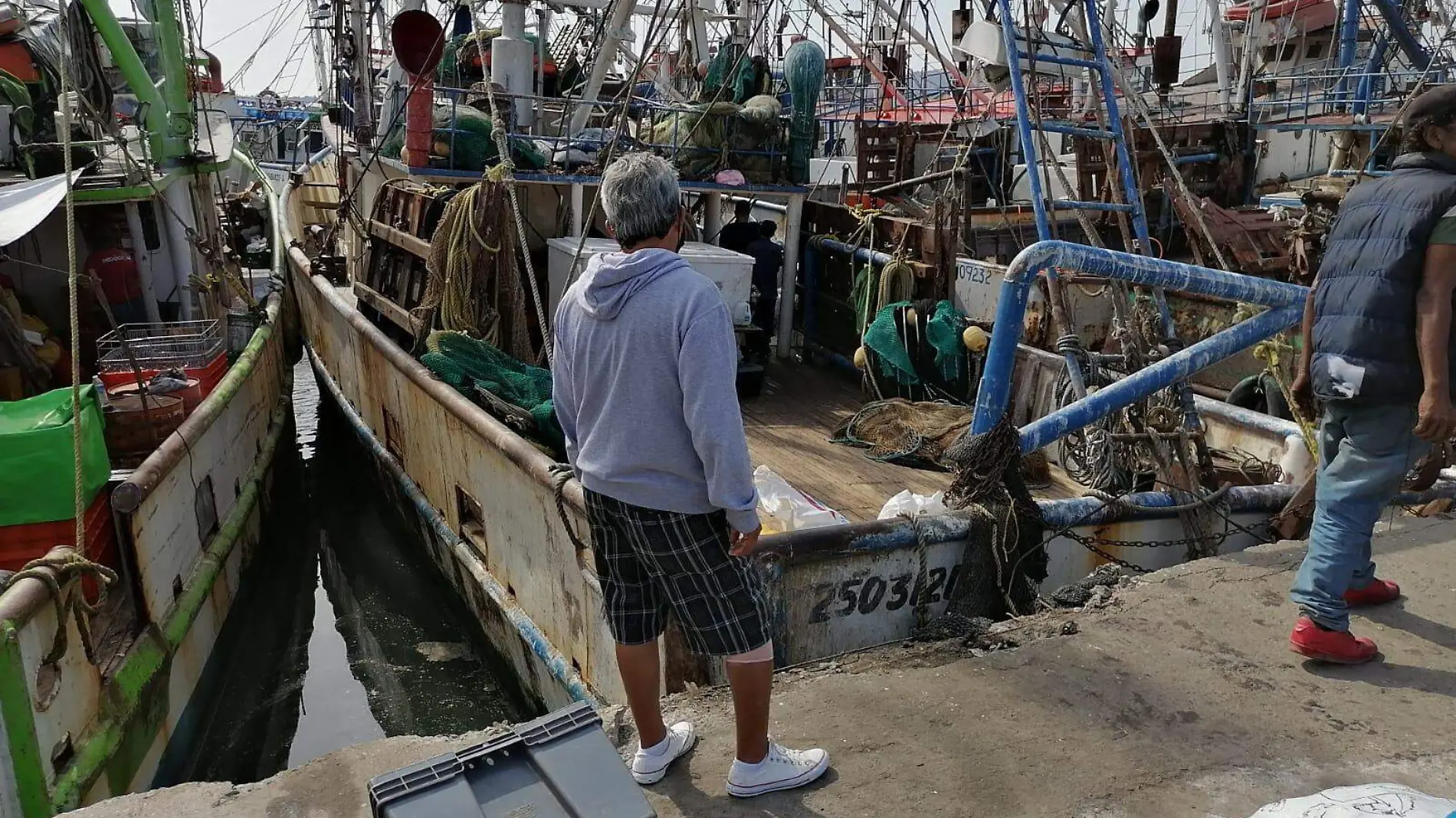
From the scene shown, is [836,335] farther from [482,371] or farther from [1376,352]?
[1376,352]

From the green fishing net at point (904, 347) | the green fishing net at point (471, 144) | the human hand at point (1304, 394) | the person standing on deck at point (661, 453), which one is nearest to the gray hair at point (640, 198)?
the person standing on deck at point (661, 453)

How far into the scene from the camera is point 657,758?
2.77 m

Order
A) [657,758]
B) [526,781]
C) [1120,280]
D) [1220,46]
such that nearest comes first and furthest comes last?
[526,781] < [657,758] < [1120,280] < [1220,46]

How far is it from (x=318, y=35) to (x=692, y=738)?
21224mm

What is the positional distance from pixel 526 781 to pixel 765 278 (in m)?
6.49

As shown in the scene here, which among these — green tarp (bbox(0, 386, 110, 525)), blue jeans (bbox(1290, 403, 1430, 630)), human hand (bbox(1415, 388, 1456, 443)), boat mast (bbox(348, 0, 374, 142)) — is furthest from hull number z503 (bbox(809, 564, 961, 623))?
boat mast (bbox(348, 0, 374, 142))

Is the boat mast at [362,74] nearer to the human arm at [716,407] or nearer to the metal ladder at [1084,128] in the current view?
the metal ladder at [1084,128]

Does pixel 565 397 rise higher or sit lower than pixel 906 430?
higher

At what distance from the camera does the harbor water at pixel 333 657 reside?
602 cm

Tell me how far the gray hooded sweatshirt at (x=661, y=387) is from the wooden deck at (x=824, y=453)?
2.93 meters

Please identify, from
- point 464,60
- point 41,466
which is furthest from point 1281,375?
point 464,60

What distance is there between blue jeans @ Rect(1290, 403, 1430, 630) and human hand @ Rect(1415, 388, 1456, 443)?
109mm

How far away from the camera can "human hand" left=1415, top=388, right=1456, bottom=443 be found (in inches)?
116

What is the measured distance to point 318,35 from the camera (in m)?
20.5
